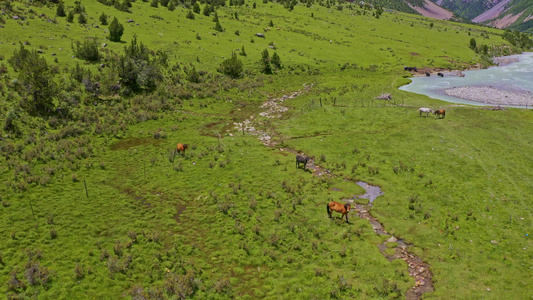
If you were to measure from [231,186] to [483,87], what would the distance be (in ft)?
206

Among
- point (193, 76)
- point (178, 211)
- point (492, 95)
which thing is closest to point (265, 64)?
point (193, 76)

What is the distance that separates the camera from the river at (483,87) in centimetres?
5388

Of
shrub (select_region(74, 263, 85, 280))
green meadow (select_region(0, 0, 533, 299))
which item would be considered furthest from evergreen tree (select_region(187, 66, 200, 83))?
shrub (select_region(74, 263, 85, 280))

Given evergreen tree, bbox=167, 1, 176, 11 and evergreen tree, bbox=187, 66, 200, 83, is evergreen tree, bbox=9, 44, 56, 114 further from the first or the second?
evergreen tree, bbox=167, 1, 176, 11

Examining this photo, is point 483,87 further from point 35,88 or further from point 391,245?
point 35,88

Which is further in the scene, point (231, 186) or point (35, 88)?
point (35, 88)

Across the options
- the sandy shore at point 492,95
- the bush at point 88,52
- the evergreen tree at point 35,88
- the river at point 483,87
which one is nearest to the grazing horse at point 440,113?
the river at point 483,87

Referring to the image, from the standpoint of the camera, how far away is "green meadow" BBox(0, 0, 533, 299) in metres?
16.3

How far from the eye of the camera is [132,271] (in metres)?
16.5

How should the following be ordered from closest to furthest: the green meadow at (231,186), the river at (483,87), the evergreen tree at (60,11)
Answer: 1. the green meadow at (231,186)
2. the river at (483,87)
3. the evergreen tree at (60,11)

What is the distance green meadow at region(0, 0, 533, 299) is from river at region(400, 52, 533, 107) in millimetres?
7889

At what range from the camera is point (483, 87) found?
62.8 meters

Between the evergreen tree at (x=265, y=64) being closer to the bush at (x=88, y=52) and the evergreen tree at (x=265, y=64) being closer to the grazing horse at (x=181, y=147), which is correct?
the bush at (x=88, y=52)

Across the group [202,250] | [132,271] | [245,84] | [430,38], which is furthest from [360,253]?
[430,38]
